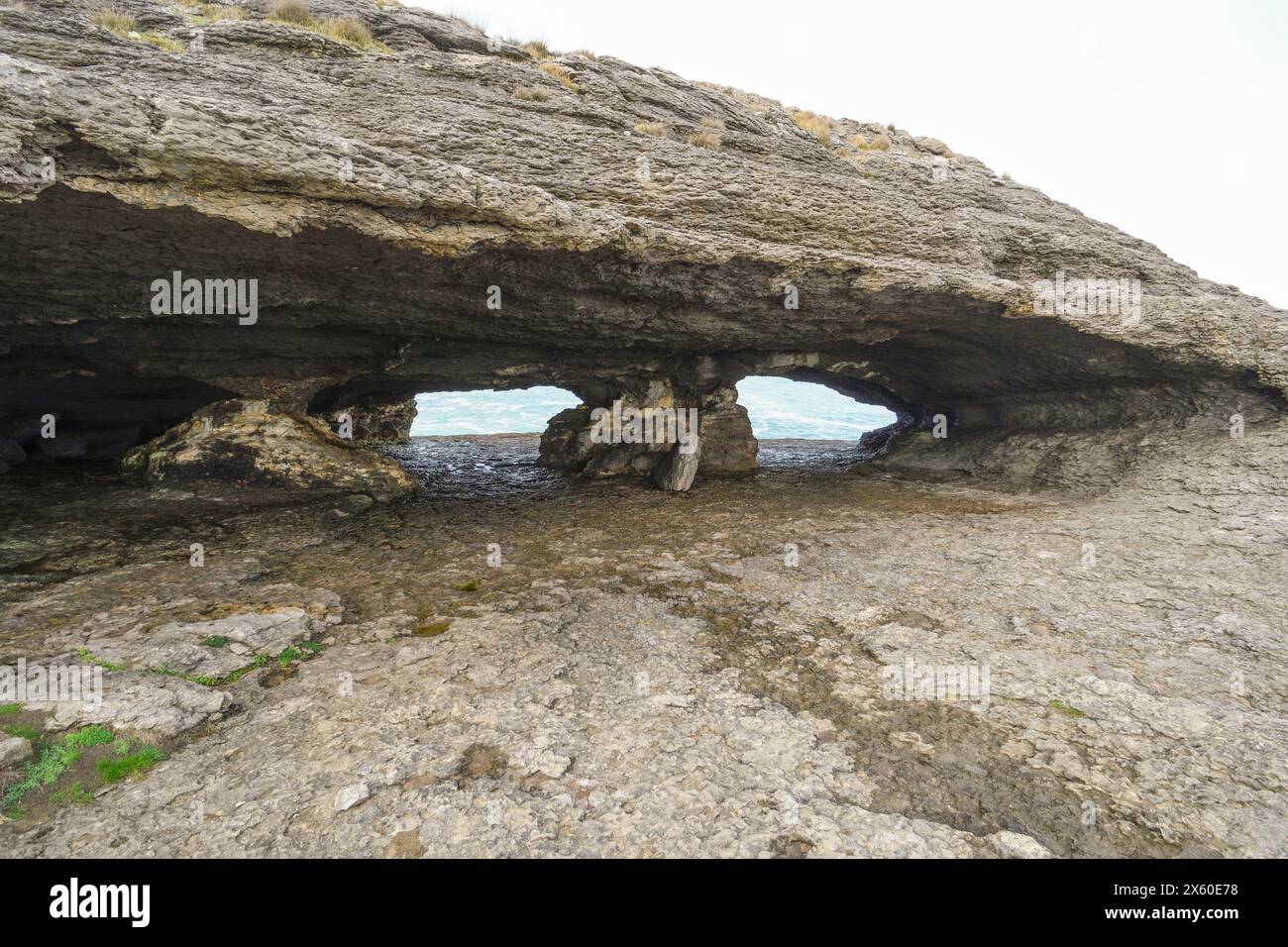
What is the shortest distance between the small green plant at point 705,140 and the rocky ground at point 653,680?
668 centimetres

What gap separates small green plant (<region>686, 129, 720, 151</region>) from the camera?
9.63 metres

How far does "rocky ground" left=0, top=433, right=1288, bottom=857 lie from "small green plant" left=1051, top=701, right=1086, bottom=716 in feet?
0.10

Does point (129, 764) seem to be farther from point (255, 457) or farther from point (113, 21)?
point (113, 21)

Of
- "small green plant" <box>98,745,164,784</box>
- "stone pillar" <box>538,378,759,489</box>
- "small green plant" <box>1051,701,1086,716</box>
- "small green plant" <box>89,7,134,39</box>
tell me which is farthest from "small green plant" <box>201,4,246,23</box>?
"small green plant" <box>1051,701,1086,716</box>

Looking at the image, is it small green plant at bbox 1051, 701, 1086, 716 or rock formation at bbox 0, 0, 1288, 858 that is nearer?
rock formation at bbox 0, 0, 1288, 858

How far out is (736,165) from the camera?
9.45m

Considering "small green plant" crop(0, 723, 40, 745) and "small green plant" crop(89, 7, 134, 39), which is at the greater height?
"small green plant" crop(89, 7, 134, 39)

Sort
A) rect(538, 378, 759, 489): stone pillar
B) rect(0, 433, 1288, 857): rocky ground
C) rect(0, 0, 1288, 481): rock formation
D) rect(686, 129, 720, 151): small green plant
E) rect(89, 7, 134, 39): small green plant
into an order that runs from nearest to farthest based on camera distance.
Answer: rect(0, 433, 1288, 857): rocky ground → rect(0, 0, 1288, 481): rock formation → rect(89, 7, 134, 39): small green plant → rect(686, 129, 720, 151): small green plant → rect(538, 378, 759, 489): stone pillar

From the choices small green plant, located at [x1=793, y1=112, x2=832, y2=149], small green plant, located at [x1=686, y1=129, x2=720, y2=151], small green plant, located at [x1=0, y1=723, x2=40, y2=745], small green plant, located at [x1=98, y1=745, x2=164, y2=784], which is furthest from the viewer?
small green plant, located at [x1=793, y1=112, x2=832, y2=149]

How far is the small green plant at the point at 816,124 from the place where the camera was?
11.5 meters

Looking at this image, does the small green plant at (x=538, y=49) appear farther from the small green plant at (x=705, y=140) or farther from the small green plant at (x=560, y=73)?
the small green plant at (x=705, y=140)

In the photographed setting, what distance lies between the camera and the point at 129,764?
3805 mm

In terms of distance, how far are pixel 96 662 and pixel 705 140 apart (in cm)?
1062

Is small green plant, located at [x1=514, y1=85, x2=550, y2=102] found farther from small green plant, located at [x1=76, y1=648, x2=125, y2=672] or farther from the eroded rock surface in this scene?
small green plant, located at [x1=76, y1=648, x2=125, y2=672]
